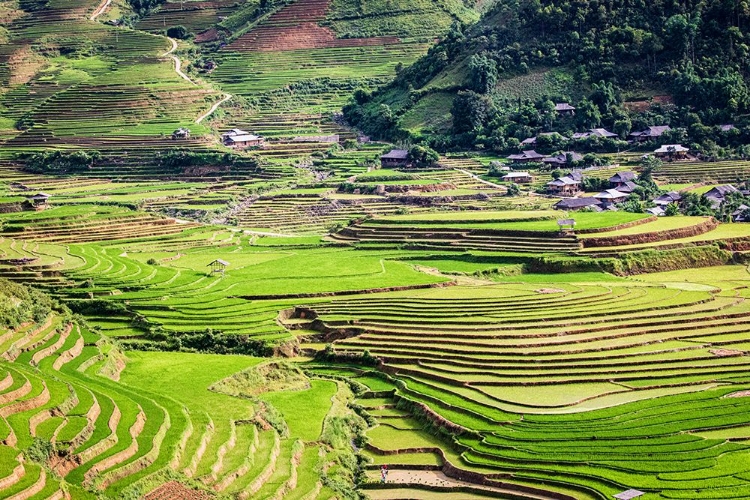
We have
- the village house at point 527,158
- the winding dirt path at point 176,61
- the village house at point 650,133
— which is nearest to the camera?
the village house at point 527,158

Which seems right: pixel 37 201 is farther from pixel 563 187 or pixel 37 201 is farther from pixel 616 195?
pixel 616 195

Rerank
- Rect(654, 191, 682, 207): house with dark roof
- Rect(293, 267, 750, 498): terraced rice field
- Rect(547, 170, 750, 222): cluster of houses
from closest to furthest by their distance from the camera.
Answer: Rect(293, 267, 750, 498): terraced rice field → Rect(547, 170, 750, 222): cluster of houses → Rect(654, 191, 682, 207): house with dark roof

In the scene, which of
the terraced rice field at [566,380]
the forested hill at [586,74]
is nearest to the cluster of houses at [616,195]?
the forested hill at [586,74]

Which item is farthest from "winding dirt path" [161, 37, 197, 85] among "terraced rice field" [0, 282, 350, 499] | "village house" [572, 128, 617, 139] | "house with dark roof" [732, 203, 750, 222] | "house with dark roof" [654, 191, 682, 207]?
"terraced rice field" [0, 282, 350, 499]

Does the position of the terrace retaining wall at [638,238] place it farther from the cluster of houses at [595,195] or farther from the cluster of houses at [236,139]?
the cluster of houses at [236,139]

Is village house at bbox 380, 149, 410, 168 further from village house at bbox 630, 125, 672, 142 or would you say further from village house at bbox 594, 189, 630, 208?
village house at bbox 594, 189, 630, 208

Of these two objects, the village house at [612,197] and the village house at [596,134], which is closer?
the village house at [612,197]

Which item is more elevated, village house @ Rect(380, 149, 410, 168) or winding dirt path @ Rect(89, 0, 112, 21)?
winding dirt path @ Rect(89, 0, 112, 21)

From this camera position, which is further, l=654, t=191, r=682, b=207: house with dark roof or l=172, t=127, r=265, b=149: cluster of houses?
l=172, t=127, r=265, b=149: cluster of houses
